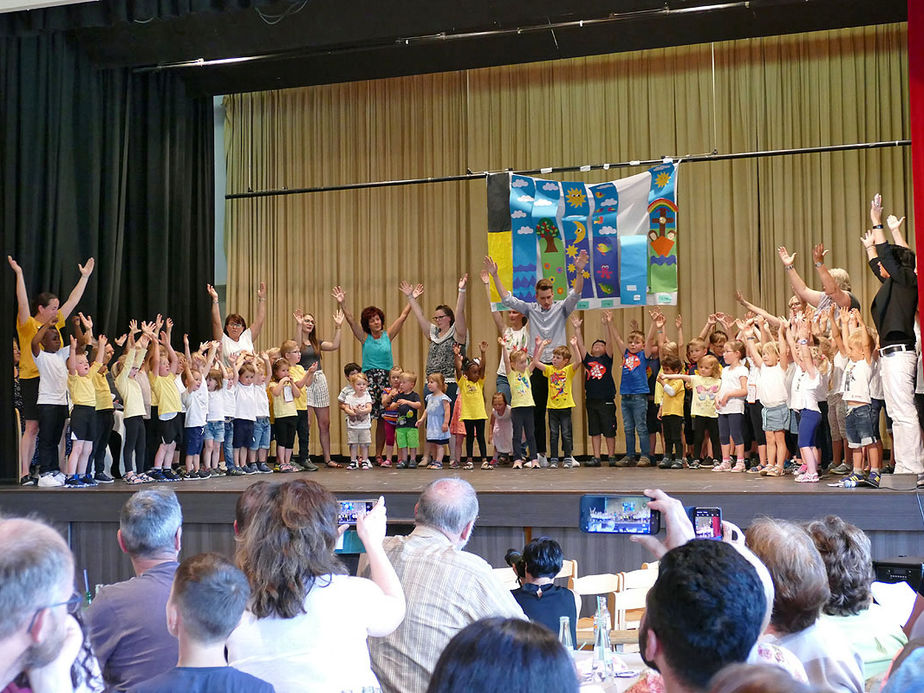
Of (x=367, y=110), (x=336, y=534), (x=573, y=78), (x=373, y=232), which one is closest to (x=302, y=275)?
(x=373, y=232)

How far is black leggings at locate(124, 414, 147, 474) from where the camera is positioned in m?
8.31

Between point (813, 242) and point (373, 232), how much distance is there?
5909 millimetres

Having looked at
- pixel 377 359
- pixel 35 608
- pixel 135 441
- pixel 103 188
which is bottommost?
pixel 135 441

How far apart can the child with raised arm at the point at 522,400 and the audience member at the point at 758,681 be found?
8.01 meters

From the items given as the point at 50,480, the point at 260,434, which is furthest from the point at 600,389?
the point at 50,480

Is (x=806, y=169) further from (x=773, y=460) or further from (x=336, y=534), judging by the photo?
(x=336, y=534)

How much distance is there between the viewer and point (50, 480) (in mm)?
7840

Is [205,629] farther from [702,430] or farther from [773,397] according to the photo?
[702,430]

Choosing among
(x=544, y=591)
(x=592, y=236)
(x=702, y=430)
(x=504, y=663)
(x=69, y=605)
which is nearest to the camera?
(x=504, y=663)

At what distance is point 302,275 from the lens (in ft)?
43.4

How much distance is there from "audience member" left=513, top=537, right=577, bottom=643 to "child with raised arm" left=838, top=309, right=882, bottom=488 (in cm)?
378

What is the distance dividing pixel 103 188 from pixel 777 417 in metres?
7.66

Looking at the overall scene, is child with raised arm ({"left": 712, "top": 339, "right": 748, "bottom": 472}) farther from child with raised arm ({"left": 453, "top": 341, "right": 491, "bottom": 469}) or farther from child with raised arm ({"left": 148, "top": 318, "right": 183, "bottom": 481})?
child with raised arm ({"left": 148, "top": 318, "right": 183, "bottom": 481})

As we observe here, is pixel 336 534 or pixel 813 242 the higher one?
pixel 813 242
